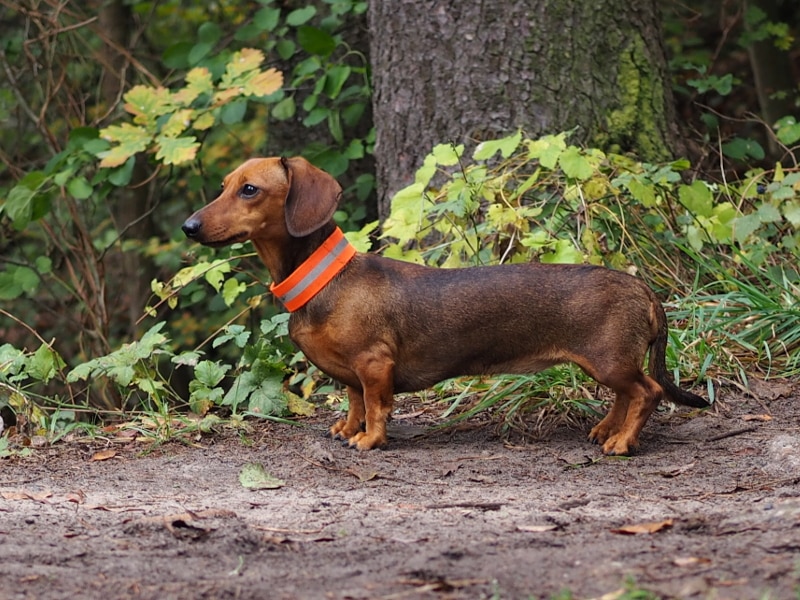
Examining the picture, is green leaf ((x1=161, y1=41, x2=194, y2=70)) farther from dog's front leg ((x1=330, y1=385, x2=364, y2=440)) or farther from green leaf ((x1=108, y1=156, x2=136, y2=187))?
dog's front leg ((x1=330, y1=385, x2=364, y2=440))

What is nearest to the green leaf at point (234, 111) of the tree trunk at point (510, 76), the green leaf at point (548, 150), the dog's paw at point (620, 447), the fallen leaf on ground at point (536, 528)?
the tree trunk at point (510, 76)

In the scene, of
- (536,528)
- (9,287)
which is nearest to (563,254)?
(536,528)

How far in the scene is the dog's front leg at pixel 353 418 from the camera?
4.76 meters

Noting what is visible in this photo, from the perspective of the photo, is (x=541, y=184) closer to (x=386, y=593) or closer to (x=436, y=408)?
(x=436, y=408)

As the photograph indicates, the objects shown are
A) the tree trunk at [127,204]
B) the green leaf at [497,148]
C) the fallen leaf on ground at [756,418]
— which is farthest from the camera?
the tree trunk at [127,204]

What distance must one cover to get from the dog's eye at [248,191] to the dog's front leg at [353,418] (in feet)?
3.09

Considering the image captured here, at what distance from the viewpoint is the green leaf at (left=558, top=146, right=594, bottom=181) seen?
554 cm

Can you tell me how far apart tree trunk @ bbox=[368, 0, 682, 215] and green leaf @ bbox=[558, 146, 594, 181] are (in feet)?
2.37

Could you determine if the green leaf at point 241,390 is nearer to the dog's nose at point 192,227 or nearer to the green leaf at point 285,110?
the dog's nose at point 192,227

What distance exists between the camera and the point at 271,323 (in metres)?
5.41

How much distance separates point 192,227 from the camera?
4.28m

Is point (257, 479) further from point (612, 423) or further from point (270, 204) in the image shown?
point (612, 423)

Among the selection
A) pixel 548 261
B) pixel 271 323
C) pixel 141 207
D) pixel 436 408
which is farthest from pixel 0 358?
pixel 141 207

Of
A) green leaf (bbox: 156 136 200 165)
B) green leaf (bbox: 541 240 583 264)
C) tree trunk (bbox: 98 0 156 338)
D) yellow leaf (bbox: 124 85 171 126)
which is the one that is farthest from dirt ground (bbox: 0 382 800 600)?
tree trunk (bbox: 98 0 156 338)
